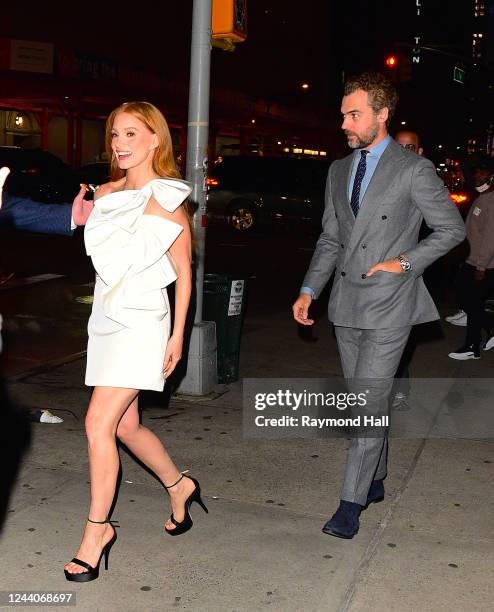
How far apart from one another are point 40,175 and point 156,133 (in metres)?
21.7

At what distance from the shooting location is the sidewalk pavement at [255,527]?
3.89 meters

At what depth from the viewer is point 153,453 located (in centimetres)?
437

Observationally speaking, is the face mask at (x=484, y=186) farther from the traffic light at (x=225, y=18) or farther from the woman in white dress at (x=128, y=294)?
the woman in white dress at (x=128, y=294)

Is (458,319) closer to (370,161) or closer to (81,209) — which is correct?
(370,161)


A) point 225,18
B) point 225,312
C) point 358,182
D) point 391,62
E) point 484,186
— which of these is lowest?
point 225,312

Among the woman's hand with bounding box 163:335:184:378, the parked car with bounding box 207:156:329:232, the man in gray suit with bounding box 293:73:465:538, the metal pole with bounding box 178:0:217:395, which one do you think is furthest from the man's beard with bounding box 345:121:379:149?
the parked car with bounding box 207:156:329:232

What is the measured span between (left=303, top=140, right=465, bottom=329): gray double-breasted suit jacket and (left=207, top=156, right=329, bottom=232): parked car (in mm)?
17583

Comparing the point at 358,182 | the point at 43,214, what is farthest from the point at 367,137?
the point at 43,214

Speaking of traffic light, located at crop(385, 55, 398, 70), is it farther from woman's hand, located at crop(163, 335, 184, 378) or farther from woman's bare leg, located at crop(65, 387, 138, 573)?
woman's bare leg, located at crop(65, 387, 138, 573)

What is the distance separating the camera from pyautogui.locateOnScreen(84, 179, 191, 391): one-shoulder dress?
3.89 metres

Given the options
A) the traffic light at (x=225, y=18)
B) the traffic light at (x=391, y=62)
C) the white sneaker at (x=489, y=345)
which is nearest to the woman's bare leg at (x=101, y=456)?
the traffic light at (x=225, y=18)

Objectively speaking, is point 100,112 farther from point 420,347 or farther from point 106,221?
point 106,221

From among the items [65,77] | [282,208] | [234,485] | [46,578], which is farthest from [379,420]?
[65,77]

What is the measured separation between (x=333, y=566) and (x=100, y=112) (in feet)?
113
